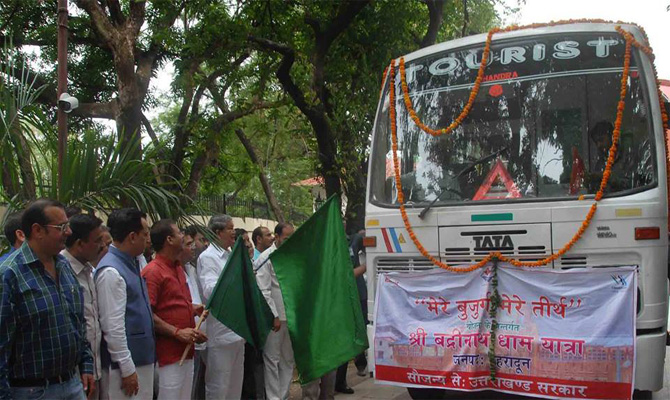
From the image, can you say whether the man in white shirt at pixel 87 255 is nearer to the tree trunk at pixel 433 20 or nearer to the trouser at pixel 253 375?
the trouser at pixel 253 375

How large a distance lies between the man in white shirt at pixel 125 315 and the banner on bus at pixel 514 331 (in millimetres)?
2197

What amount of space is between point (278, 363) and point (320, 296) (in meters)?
1.00

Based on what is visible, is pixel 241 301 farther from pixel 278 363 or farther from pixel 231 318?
pixel 278 363

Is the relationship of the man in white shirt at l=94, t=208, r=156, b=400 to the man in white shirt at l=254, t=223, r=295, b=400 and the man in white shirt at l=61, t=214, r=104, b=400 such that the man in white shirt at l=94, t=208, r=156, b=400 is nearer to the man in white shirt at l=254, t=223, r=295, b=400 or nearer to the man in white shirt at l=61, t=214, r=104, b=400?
the man in white shirt at l=61, t=214, r=104, b=400

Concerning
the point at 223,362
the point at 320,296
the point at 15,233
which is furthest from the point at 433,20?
the point at 15,233

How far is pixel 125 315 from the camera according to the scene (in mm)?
4828

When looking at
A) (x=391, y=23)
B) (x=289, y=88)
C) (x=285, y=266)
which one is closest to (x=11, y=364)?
(x=285, y=266)

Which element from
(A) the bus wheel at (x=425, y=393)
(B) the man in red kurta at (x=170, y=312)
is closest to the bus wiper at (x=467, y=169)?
(A) the bus wheel at (x=425, y=393)

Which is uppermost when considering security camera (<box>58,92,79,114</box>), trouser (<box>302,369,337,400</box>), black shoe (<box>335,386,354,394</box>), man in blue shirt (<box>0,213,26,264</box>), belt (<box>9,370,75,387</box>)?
security camera (<box>58,92,79,114</box>)

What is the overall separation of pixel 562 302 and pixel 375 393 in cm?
298

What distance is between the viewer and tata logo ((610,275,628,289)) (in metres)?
5.59

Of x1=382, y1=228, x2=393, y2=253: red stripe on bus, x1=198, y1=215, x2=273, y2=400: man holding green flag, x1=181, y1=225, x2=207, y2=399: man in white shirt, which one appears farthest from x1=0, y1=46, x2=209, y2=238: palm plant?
x1=382, y1=228, x2=393, y2=253: red stripe on bus

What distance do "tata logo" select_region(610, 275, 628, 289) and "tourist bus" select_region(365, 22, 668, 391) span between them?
13cm

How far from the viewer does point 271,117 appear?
544 inches
